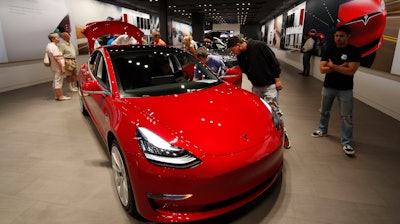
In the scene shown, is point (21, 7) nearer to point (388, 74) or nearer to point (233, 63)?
point (233, 63)

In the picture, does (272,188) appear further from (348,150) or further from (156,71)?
(156,71)

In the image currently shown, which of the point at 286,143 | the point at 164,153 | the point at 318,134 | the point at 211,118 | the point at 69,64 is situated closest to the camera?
the point at 164,153

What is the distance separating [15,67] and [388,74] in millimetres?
8914

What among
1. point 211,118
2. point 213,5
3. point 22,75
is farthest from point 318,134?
point 213,5

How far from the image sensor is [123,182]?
202cm

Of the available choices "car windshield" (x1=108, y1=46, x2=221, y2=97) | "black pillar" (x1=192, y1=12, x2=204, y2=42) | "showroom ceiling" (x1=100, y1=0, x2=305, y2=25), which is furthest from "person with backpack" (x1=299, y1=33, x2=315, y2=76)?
"black pillar" (x1=192, y1=12, x2=204, y2=42)

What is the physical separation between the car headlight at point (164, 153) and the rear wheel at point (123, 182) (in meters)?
0.31

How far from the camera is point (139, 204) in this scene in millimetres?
1801

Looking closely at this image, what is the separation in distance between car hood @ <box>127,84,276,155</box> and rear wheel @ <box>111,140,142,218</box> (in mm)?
386

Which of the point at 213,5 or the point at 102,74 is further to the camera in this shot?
the point at 213,5

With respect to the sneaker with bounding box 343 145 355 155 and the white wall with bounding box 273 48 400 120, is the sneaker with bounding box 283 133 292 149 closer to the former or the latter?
the sneaker with bounding box 343 145 355 155

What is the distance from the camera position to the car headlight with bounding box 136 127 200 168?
65.5 inches

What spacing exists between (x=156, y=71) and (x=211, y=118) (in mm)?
1030

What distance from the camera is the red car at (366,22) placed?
5.15 m
